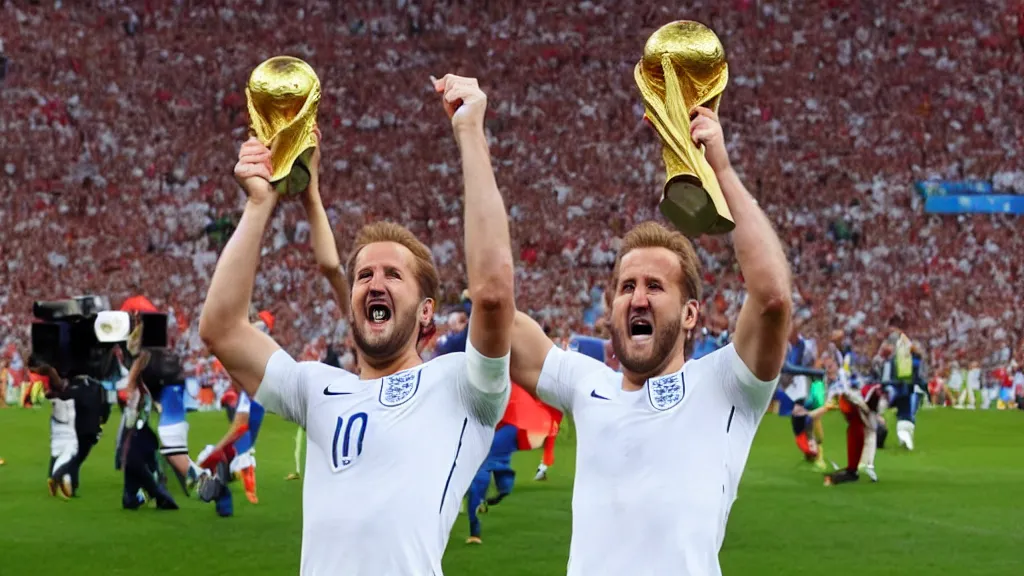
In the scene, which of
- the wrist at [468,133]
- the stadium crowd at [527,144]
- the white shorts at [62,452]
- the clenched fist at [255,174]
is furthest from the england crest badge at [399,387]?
the stadium crowd at [527,144]

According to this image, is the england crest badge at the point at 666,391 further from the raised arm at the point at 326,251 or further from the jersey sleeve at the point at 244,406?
the jersey sleeve at the point at 244,406

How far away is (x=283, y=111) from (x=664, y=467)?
1447 mm

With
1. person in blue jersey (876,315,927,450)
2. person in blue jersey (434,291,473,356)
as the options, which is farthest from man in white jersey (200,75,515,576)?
person in blue jersey (876,315,927,450)

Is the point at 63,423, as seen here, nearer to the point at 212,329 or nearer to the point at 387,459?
the point at 212,329

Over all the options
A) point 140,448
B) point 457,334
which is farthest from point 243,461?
point 457,334

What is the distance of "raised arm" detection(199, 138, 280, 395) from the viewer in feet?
13.3

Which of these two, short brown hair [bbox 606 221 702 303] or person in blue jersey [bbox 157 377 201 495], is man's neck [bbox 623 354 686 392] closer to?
short brown hair [bbox 606 221 702 303]

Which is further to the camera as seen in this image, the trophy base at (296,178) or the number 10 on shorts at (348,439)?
the trophy base at (296,178)

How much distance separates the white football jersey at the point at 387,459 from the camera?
384cm

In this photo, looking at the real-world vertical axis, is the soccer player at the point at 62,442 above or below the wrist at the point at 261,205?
below

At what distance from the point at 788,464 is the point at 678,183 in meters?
14.1

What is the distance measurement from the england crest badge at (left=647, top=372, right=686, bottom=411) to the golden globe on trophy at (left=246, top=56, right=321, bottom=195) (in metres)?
1.18

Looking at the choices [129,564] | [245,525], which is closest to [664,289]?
[129,564]

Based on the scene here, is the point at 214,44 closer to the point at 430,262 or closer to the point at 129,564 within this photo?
the point at 129,564
